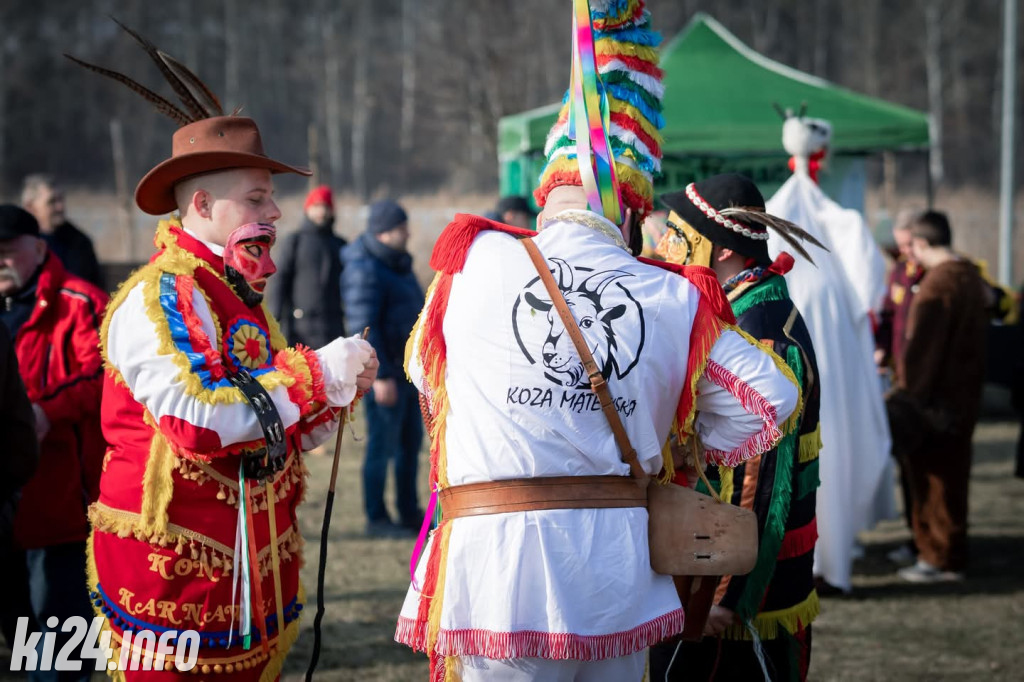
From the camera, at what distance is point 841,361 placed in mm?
5621

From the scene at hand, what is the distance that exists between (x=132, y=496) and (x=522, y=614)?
116 cm

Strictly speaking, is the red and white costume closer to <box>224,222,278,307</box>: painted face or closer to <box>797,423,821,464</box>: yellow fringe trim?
<box>224,222,278,307</box>: painted face

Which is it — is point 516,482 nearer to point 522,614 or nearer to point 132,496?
point 522,614

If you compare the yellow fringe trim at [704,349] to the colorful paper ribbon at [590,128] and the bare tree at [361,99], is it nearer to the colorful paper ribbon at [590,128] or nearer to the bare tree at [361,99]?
the colorful paper ribbon at [590,128]

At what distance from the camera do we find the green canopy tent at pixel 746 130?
908cm

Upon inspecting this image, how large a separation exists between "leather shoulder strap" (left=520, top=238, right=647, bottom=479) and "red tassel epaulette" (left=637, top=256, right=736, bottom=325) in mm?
276

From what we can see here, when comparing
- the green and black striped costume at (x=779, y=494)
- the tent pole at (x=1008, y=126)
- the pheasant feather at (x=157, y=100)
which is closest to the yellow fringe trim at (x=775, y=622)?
the green and black striped costume at (x=779, y=494)

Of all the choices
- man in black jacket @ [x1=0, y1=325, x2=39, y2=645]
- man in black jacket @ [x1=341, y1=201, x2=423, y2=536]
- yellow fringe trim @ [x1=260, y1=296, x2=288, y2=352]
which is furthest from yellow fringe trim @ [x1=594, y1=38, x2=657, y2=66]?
man in black jacket @ [x1=341, y1=201, x2=423, y2=536]

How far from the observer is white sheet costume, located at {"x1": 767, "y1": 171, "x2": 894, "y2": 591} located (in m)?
5.51

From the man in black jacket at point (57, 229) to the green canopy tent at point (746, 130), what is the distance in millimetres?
3656

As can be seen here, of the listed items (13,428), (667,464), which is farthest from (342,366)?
(13,428)

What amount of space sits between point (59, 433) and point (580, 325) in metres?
2.31

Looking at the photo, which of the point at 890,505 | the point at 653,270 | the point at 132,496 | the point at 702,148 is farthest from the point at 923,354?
the point at 132,496

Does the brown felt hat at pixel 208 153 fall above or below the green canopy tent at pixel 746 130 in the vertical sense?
below
